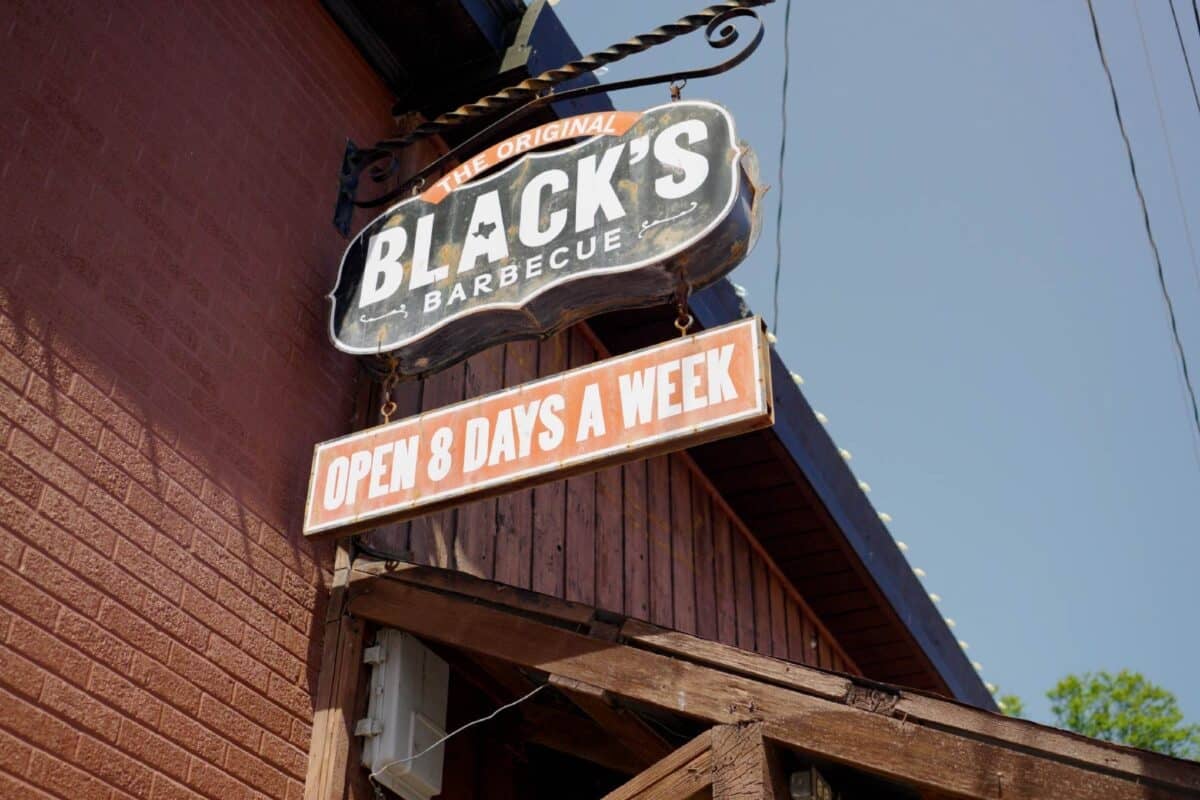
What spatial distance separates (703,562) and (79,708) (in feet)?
16.0

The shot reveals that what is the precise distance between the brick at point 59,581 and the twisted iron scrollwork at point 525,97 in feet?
7.86

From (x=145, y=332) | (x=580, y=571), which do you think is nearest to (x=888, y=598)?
(x=580, y=571)

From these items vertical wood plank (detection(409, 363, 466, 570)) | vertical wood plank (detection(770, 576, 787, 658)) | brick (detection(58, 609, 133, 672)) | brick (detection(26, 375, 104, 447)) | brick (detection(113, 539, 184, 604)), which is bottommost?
brick (detection(58, 609, 133, 672))

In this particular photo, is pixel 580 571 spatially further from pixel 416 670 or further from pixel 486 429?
pixel 486 429

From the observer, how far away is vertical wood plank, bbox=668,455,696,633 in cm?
838

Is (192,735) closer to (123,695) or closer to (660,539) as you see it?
(123,695)

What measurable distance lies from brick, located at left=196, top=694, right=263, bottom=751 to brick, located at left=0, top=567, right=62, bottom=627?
691 mm

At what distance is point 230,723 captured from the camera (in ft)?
16.8

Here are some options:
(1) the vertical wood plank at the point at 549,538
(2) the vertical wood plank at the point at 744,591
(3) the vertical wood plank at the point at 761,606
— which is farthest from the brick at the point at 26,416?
(3) the vertical wood plank at the point at 761,606

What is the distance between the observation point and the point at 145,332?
210 inches

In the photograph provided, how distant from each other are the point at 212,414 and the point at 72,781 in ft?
5.12

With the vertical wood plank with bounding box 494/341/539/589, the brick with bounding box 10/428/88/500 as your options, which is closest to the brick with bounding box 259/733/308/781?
the brick with bounding box 10/428/88/500

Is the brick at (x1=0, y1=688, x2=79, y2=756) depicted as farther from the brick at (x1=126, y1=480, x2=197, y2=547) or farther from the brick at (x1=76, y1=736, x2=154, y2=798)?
the brick at (x1=126, y1=480, x2=197, y2=547)

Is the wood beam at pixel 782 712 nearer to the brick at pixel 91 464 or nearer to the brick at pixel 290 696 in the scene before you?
the brick at pixel 290 696
